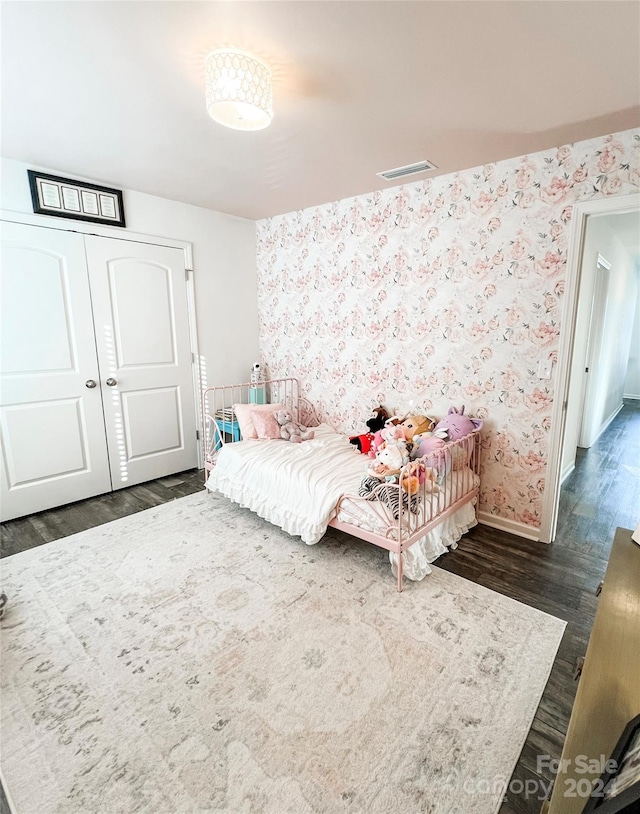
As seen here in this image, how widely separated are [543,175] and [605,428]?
4.30 metres

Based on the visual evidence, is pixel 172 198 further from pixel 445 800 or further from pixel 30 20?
pixel 445 800

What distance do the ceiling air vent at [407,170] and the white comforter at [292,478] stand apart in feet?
6.67

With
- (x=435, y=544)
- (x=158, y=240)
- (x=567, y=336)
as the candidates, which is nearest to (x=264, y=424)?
(x=435, y=544)

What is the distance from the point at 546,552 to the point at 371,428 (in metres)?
1.48

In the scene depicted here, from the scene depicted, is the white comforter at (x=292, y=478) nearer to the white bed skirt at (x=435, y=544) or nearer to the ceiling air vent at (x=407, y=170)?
the white bed skirt at (x=435, y=544)

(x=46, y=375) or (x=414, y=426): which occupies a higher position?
(x=46, y=375)

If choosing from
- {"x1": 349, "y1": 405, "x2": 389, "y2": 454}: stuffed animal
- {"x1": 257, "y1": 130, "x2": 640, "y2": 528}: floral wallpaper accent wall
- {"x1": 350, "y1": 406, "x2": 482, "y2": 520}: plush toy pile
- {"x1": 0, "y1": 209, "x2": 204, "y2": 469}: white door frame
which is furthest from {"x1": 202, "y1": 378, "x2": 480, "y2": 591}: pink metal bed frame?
{"x1": 349, "y1": 405, "x2": 389, "y2": 454}: stuffed animal

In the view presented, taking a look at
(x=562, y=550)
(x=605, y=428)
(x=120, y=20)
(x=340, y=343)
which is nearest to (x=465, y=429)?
(x=562, y=550)

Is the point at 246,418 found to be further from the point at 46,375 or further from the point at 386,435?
the point at 46,375

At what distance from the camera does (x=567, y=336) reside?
8.02 ft

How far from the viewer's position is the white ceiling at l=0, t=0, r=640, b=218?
1385 millimetres

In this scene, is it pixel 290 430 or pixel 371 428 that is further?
pixel 290 430

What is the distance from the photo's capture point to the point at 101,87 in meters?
1.81

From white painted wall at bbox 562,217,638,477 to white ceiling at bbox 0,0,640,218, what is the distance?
1.15 m
